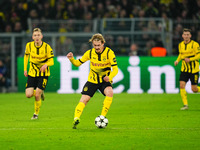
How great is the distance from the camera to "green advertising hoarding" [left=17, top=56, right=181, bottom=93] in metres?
21.8

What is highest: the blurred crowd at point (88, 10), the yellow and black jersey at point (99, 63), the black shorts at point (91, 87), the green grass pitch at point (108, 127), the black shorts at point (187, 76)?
the blurred crowd at point (88, 10)

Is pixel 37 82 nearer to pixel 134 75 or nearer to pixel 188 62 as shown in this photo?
pixel 188 62

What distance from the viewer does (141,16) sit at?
24.4 metres

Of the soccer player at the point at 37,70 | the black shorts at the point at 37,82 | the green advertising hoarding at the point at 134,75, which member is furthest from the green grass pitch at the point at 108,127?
the green advertising hoarding at the point at 134,75

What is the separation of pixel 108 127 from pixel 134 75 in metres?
11.3

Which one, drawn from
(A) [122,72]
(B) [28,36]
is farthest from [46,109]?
(B) [28,36]

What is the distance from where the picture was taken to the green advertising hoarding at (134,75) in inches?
856

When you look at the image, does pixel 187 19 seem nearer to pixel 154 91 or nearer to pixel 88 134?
pixel 154 91

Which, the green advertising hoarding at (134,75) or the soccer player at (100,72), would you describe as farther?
the green advertising hoarding at (134,75)

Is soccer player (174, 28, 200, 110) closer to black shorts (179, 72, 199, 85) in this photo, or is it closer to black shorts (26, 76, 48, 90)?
black shorts (179, 72, 199, 85)

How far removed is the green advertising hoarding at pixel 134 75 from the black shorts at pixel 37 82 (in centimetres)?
895

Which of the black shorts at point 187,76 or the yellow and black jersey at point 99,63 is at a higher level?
the yellow and black jersey at point 99,63

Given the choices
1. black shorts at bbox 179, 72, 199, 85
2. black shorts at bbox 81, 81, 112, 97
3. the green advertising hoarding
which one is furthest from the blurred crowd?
black shorts at bbox 81, 81, 112, 97

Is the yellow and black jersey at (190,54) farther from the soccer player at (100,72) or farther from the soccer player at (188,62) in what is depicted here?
the soccer player at (100,72)
